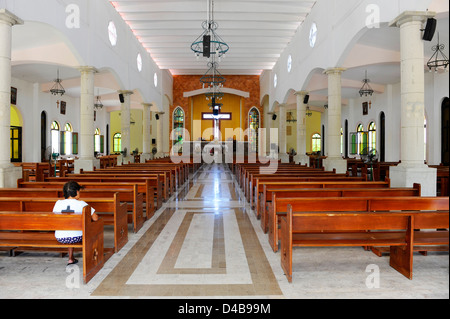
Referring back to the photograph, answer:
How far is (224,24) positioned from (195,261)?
1254 cm

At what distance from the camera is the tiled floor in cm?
333

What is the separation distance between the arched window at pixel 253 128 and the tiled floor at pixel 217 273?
70.7 feet

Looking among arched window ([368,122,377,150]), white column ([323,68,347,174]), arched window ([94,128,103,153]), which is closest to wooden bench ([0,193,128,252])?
white column ([323,68,347,174])

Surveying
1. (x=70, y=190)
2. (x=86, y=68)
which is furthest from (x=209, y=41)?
(x=70, y=190)

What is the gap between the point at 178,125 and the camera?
2681 centimetres

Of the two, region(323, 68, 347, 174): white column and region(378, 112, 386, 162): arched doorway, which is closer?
region(323, 68, 347, 174): white column

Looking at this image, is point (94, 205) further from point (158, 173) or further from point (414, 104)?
point (414, 104)

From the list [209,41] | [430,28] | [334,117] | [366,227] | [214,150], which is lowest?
[366,227]

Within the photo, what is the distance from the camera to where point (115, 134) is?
29.5m

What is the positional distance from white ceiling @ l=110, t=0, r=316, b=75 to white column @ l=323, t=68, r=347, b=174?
3.51 meters

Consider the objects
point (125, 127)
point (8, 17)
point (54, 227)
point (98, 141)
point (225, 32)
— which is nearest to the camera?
point (54, 227)

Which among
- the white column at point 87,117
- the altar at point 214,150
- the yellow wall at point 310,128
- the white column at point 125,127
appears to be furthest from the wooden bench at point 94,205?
the yellow wall at point 310,128

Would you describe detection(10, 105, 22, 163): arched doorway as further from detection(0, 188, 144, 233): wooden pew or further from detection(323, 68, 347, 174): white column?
detection(323, 68, 347, 174): white column
